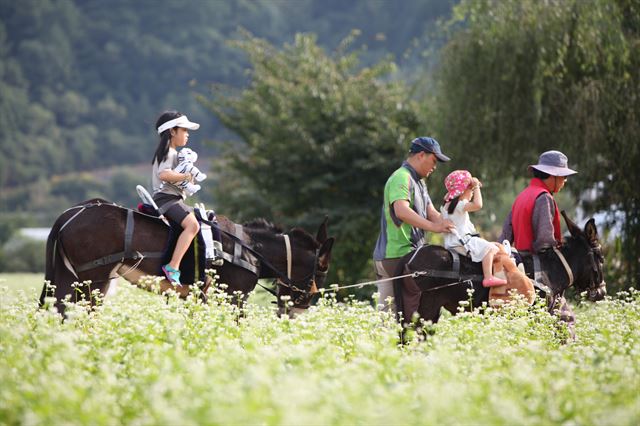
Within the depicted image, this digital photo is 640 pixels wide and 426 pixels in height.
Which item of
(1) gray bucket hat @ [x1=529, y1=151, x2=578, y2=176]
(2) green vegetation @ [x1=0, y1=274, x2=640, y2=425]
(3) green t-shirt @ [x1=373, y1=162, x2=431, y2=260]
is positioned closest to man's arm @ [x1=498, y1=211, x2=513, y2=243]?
(1) gray bucket hat @ [x1=529, y1=151, x2=578, y2=176]

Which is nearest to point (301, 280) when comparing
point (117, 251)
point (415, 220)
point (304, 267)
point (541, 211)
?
point (304, 267)

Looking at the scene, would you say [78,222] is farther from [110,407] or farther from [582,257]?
[582,257]

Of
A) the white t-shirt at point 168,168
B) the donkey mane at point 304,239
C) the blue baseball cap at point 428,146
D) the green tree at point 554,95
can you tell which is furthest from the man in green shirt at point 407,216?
the green tree at point 554,95

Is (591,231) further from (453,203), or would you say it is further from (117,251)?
(117,251)

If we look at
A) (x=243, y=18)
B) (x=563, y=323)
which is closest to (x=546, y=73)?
(x=563, y=323)

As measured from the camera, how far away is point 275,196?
23969 millimetres

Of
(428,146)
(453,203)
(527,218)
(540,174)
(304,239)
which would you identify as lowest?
(304,239)

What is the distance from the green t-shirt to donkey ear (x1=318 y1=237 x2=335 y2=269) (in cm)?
147

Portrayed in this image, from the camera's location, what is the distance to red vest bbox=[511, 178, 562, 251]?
9789 mm

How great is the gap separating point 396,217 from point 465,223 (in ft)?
2.14

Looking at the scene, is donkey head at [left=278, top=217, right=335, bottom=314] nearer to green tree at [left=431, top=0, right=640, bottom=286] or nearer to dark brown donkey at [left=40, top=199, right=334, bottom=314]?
dark brown donkey at [left=40, top=199, right=334, bottom=314]

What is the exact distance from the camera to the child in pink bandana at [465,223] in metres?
9.09

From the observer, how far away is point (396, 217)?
365 inches

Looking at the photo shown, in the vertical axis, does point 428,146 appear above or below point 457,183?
above
